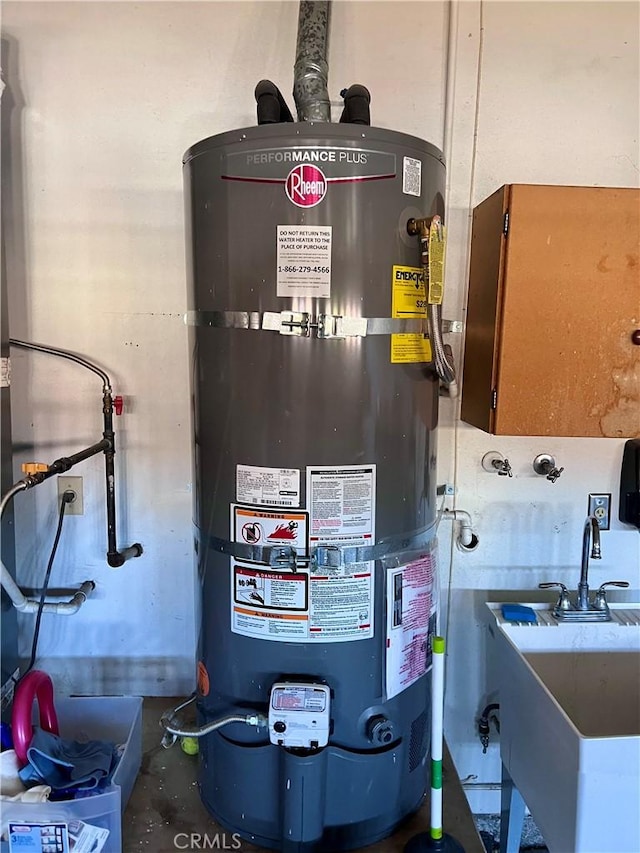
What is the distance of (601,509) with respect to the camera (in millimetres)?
1674

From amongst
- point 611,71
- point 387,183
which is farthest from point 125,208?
point 611,71

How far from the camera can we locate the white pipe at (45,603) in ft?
4.78

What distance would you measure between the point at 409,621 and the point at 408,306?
620 millimetres

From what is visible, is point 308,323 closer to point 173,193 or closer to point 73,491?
point 173,193

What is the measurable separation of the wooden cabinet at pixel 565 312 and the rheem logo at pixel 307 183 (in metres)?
0.46

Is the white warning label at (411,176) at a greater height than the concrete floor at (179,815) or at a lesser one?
greater

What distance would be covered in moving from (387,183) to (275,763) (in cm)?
112

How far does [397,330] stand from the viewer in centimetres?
114

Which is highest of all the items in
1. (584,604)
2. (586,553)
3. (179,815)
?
(586,553)

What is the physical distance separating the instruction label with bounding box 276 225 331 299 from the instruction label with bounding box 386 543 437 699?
1.83 feet

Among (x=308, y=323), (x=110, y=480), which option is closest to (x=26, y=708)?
(x=110, y=480)

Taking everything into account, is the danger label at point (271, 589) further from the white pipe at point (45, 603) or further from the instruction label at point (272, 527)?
the white pipe at point (45, 603)

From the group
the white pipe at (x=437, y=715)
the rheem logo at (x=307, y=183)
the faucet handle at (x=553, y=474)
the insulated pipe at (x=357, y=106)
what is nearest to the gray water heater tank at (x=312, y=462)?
the rheem logo at (x=307, y=183)

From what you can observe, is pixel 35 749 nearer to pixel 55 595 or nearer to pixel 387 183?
pixel 55 595
